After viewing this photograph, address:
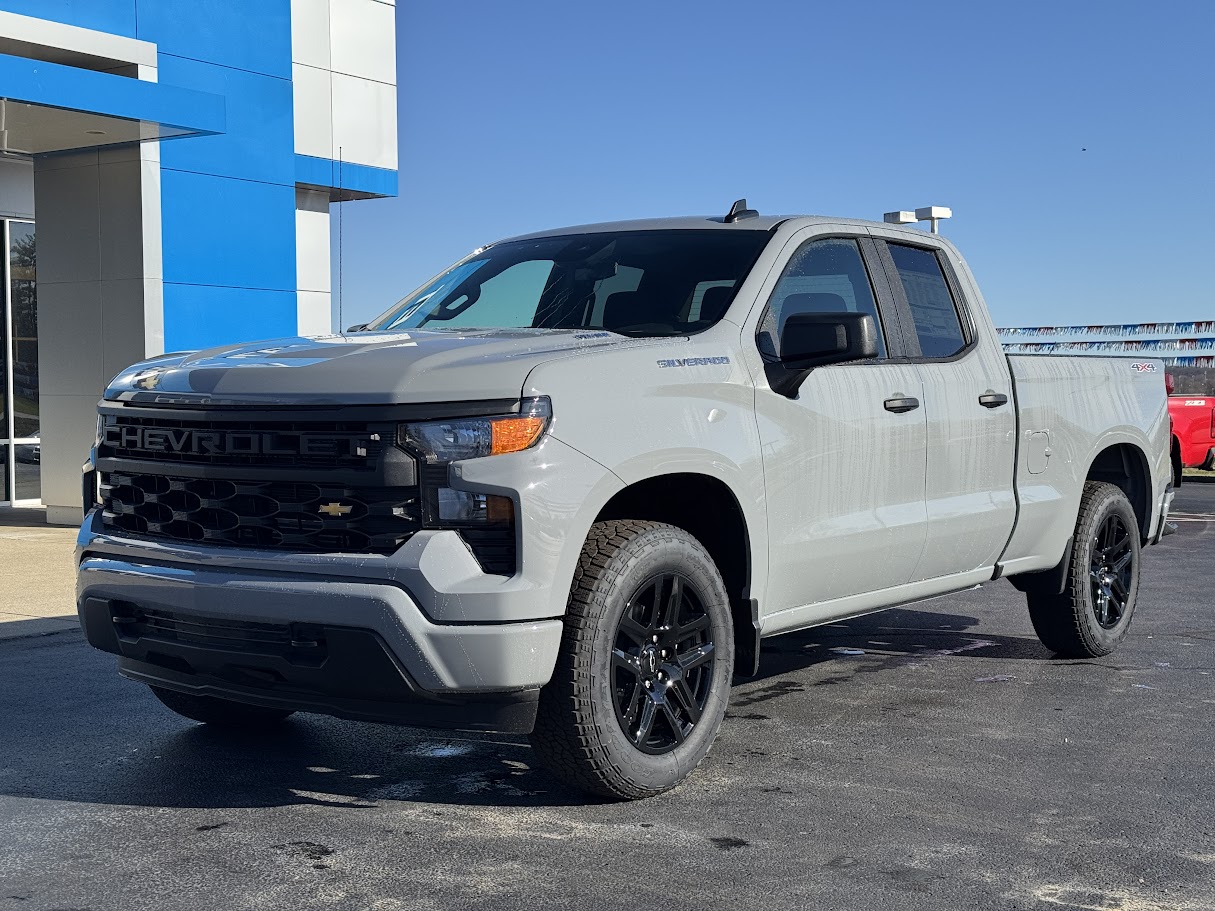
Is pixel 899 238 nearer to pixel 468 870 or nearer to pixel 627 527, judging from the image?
pixel 627 527

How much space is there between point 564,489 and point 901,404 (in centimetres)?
202

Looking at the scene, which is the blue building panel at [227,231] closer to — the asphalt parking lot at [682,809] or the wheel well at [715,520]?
the asphalt parking lot at [682,809]

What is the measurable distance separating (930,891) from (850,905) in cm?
26

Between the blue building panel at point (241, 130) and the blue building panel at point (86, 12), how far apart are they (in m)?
0.58

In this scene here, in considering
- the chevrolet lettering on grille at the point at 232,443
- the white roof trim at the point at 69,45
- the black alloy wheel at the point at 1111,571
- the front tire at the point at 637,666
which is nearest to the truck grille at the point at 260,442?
the chevrolet lettering on grille at the point at 232,443

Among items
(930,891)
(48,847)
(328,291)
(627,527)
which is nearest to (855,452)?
(627,527)

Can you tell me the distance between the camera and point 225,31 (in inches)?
611

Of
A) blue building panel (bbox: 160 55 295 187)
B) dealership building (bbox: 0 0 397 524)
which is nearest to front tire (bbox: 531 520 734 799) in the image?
dealership building (bbox: 0 0 397 524)

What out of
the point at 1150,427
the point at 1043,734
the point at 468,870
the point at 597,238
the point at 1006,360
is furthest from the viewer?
the point at 1150,427

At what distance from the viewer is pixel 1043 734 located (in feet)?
19.5

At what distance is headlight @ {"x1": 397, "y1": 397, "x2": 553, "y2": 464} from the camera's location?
4449mm

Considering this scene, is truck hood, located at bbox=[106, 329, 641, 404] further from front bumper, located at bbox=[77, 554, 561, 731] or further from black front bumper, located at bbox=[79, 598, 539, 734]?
black front bumper, located at bbox=[79, 598, 539, 734]

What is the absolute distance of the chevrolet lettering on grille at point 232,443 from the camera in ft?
14.8

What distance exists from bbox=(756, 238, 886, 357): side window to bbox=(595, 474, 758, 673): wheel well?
61 centimetres
